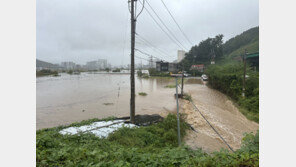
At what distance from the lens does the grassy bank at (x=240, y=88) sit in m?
10.5

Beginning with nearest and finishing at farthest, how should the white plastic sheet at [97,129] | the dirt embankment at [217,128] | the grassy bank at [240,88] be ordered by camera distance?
1. the white plastic sheet at [97,129]
2. the dirt embankment at [217,128]
3. the grassy bank at [240,88]

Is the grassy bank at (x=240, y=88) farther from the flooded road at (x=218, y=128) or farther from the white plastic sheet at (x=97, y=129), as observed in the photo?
the white plastic sheet at (x=97, y=129)

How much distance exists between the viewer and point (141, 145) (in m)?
4.80

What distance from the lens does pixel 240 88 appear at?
1320 cm

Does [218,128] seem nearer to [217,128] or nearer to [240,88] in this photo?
[217,128]

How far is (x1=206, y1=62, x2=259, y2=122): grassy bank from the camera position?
10.5m

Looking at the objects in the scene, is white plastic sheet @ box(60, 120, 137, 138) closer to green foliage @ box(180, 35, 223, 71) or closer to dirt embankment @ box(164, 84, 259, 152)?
dirt embankment @ box(164, 84, 259, 152)

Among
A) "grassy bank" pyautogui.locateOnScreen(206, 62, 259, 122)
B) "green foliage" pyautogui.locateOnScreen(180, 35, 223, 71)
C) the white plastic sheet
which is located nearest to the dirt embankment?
"grassy bank" pyautogui.locateOnScreen(206, 62, 259, 122)

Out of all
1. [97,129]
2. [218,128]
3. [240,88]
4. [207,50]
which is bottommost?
[218,128]

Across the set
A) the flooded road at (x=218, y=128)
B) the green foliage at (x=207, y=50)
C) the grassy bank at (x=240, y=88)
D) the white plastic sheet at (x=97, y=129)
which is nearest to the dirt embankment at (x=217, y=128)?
the flooded road at (x=218, y=128)

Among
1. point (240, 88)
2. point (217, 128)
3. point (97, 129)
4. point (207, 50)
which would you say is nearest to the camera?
point (97, 129)

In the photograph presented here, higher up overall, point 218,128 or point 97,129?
point 97,129

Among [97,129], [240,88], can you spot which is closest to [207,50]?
[240,88]

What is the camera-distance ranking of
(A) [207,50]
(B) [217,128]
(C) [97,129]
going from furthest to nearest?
(A) [207,50], (B) [217,128], (C) [97,129]
